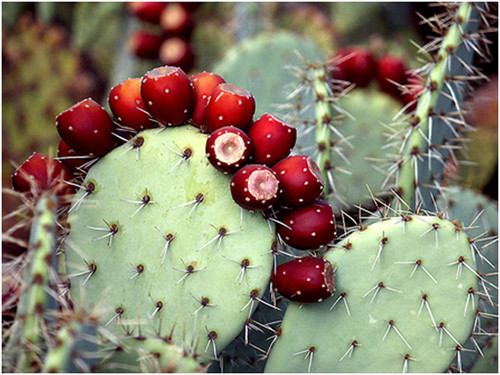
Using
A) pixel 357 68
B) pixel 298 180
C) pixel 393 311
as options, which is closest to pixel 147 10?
pixel 357 68

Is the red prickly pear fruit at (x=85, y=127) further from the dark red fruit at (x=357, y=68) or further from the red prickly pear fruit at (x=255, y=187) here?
the dark red fruit at (x=357, y=68)

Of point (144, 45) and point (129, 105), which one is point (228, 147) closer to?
point (129, 105)

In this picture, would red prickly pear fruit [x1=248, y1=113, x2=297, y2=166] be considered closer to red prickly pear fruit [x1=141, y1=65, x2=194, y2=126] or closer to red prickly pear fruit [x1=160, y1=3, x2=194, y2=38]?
red prickly pear fruit [x1=141, y1=65, x2=194, y2=126]

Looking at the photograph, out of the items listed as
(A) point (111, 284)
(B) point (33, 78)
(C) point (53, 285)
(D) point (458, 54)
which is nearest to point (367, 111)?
(D) point (458, 54)

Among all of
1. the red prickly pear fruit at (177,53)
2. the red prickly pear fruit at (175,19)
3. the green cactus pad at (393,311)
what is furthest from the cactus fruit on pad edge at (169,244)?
the red prickly pear fruit at (175,19)

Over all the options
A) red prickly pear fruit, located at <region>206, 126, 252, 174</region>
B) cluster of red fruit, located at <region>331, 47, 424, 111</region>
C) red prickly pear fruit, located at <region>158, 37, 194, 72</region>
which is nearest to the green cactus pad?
red prickly pear fruit, located at <region>206, 126, 252, 174</region>

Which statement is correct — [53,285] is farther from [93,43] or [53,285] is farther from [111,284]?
[93,43]
